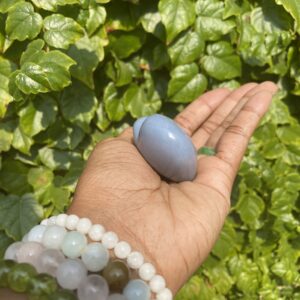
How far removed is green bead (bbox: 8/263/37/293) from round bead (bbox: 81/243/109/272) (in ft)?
0.34

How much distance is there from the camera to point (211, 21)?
136 centimetres

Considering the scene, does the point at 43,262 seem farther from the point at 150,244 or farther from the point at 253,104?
the point at 253,104

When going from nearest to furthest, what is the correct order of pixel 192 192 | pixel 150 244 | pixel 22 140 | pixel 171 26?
pixel 150 244 → pixel 192 192 → pixel 171 26 → pixel 22 140

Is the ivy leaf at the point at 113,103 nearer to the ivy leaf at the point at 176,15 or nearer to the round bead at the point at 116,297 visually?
the ivy leaf at the point at 176,15

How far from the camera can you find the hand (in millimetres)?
992

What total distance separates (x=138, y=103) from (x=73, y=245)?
687 millimetres

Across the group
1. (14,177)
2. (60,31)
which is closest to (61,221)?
(60,31)

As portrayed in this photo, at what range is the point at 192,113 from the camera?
1.39m

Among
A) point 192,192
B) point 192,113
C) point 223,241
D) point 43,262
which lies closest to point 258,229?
point 223,241

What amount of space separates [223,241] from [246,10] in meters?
0.77

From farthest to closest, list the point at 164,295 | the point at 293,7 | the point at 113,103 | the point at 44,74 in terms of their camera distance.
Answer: the point at 113,103, the point at 293,7, the point at 44,74, the point at 164,295

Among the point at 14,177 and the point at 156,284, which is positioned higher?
the point at 156,284

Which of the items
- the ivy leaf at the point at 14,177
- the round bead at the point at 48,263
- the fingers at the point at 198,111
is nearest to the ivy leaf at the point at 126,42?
the fingers at the point at 198,111

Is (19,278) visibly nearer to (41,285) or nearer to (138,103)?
(41,285)
